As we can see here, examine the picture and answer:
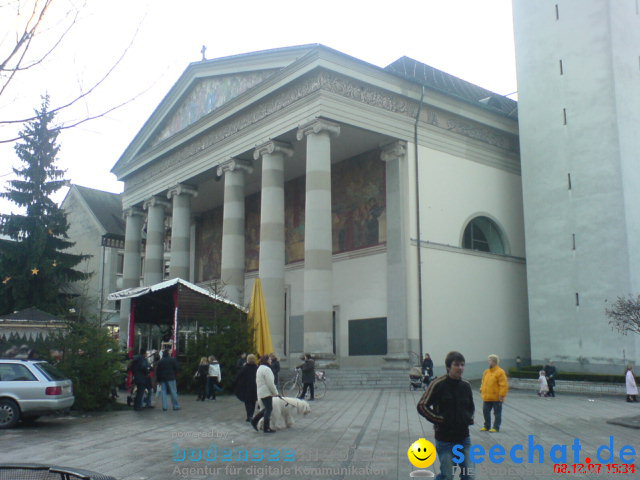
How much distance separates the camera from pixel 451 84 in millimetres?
35969

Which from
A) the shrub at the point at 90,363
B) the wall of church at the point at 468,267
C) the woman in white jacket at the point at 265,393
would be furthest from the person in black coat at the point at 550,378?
the shrub at the point at 90,363

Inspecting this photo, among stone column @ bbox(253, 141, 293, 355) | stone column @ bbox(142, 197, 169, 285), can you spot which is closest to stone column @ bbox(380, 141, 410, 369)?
stone column @ bbox(253, 141, 293, 355)

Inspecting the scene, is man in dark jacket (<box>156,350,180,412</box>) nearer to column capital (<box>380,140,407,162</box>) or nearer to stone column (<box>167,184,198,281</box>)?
column capital (<box>380,140,407,162</box>)

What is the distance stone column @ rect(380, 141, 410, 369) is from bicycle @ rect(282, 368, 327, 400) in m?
3.78

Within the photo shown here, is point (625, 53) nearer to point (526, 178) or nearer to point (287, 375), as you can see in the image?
point (526, 178)

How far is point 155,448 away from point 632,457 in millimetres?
7275

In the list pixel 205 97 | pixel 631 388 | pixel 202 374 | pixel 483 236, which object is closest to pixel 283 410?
pixel 202 374

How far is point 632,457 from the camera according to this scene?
31.4 ft

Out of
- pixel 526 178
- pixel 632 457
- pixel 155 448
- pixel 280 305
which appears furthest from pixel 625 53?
pixel 155 448

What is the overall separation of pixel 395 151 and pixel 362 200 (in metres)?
3.00

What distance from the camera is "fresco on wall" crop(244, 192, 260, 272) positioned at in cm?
3684

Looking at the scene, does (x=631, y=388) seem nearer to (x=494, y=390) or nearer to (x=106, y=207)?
(x=494, y=390)

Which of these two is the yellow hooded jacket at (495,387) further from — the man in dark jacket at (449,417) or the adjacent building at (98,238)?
the adjacent building at (98,238)

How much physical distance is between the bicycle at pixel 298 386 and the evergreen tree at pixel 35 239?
20.6 meters
